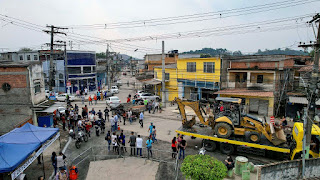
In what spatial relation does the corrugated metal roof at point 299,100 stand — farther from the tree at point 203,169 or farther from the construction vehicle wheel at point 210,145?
the tree at point 203,169

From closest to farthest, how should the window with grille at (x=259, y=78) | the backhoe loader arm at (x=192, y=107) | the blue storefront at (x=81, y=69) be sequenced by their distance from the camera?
the backhoe loader arm at (x=192, y=107)
the window with grille at (x=259, y=78)
the blue storefront at (x=81, y=69)

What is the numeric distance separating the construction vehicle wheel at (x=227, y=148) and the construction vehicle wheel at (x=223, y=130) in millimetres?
597

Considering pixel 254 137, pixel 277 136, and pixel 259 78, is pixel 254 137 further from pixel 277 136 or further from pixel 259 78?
pixel 259 78

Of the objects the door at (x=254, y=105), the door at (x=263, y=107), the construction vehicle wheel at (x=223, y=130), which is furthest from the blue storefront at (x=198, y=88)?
the construction vehicle wheel at (x=223, y=130)

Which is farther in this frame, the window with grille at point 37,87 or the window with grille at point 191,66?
the window with grille at point 191,66

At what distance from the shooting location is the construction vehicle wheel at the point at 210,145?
1298cm

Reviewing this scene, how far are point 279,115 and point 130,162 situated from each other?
59.2 feet

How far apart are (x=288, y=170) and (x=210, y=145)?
451 centimetres

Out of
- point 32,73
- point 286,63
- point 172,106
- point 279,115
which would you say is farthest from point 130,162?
point 286,63

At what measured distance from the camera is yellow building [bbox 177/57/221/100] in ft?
83.2

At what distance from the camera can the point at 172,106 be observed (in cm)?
2719

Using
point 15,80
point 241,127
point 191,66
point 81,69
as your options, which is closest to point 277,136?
point 241,127

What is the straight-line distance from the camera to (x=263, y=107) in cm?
2311

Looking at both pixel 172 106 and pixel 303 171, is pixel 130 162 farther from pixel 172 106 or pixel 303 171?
pixel 172 106
